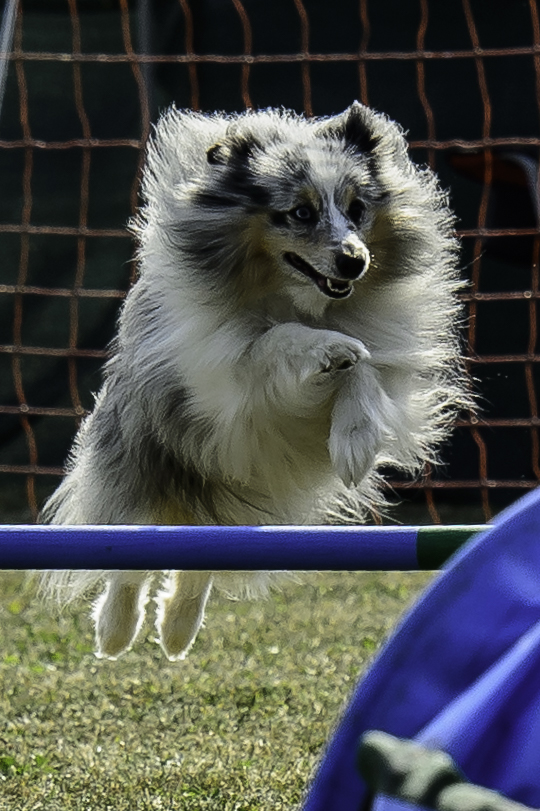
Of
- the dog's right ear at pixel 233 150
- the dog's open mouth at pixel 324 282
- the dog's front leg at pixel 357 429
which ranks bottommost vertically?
the dog's front leg at pixel 357 429

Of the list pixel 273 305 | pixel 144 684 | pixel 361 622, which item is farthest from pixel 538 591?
pixel 361 622

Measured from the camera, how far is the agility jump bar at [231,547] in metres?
2.45

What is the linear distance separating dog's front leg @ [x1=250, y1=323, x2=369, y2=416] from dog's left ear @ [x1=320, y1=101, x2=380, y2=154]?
557 millimetres

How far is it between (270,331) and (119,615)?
1107mm

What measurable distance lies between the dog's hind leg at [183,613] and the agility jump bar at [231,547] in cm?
150

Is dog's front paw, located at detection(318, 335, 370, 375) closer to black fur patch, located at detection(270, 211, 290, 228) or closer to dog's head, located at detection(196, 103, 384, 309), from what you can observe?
dog's head, located at detection(196, 103, 384, 309)

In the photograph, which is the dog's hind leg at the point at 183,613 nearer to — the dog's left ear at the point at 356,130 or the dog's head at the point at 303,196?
the dog's head at the point at 303,196

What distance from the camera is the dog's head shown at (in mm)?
3242

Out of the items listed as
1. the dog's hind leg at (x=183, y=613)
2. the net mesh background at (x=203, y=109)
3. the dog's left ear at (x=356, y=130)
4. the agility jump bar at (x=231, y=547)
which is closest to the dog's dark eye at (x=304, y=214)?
the dog's left ear at (x=356, y=130)

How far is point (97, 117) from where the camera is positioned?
717 cm

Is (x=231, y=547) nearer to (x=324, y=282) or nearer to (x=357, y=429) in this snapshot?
(x=357, y=429)

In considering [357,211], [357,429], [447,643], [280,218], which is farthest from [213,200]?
[447,643]

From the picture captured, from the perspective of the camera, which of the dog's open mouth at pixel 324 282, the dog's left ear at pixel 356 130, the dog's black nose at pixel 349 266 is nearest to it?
the dog's black nose at pixel 349 266

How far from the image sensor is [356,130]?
3.56 m
